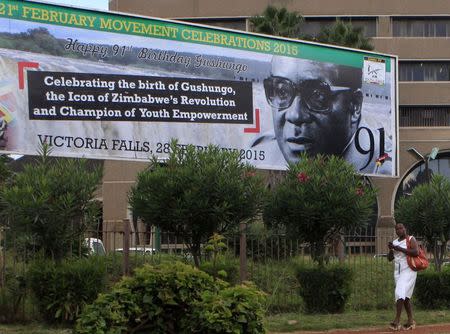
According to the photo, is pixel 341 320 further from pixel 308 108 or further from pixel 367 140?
pixel 367 140

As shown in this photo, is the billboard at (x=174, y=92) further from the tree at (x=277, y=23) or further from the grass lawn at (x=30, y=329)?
the tree at (x=277, y=23)

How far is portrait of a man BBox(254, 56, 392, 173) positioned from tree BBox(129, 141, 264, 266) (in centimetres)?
984

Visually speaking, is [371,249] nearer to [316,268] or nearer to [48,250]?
[316,268]

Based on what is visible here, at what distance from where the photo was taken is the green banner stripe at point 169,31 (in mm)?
19828

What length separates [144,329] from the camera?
312 inches

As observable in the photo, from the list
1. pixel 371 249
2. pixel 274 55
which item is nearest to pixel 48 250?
pixel 371 249

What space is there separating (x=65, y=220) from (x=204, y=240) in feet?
9.02

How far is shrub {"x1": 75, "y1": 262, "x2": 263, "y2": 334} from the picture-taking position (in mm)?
7594

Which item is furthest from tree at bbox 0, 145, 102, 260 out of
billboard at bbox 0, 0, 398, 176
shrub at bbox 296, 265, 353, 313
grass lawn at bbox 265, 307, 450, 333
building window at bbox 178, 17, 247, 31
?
building window at bbox 178, 17, 247, 31

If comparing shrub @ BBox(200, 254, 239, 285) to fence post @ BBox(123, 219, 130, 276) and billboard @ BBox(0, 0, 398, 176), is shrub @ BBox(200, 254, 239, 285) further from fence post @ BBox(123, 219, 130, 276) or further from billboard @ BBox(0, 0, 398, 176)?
billboard @ BBox(0, 0, 398, 176)

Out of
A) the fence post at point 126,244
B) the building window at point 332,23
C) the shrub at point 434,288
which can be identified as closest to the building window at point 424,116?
the building window at point 332,23

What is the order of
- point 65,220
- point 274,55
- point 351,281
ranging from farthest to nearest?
point 274,55 → point 351,281 → point 65,220

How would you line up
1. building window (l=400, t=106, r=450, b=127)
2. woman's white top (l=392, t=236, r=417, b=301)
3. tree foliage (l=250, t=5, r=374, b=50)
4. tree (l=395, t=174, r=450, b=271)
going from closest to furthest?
1. woman's white top (l=392, t=236, r=417, b=301)
2. tree (l=395, t=174, r=450, b=271)
3. tree foliage (l=250, t=5, r=374, b=50)
4. building window (l=400, t=106, r=450, b=127)

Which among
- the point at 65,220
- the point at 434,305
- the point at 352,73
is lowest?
the point at 434,305
